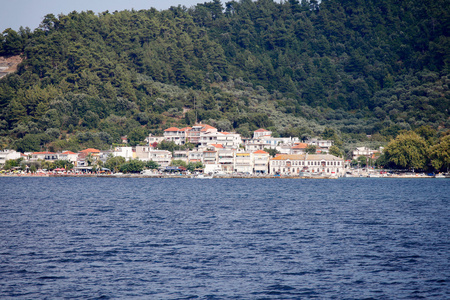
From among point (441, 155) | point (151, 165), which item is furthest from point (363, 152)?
point (151, 165)

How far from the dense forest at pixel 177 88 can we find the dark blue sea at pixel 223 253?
84296mm

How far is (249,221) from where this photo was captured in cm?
3594

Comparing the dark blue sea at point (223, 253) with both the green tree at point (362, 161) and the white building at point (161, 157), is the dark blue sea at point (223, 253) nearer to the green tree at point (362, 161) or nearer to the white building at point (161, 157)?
the white building at point (161, 157)

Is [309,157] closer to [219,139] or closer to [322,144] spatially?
[322,144]

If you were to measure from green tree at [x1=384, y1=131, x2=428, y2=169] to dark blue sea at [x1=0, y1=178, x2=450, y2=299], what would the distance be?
58500mm

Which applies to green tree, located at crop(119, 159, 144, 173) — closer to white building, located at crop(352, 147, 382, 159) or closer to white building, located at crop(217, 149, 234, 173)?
white building, located at crop(217, 149, 234, 173)

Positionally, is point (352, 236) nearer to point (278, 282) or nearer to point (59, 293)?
point (278, 282)

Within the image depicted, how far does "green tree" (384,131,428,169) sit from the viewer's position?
99.8 m

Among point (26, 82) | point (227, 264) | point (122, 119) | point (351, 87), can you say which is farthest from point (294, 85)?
point (227, 264)

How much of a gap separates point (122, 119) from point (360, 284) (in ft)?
400

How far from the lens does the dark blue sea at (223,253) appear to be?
18.9 meters

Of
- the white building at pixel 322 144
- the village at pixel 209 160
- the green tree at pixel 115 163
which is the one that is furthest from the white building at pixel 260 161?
the green tree at pixel 115 163

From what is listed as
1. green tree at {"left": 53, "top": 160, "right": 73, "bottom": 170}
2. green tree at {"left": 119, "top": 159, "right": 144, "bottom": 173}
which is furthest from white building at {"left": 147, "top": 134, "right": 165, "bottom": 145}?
green tree at {"left": 53, "top": 160, "right": 73, "bottom": 170}

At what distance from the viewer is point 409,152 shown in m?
99.3
